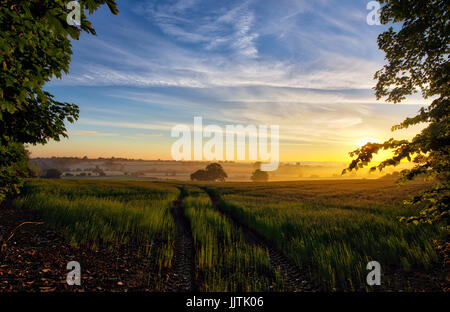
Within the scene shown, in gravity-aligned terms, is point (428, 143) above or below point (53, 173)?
below

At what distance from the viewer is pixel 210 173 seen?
385ft

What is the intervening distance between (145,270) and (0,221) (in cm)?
661

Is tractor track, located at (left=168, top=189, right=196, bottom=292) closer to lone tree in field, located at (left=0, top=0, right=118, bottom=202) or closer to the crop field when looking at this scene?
the crop field

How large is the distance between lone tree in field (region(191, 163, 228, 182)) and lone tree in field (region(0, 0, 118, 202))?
11092 cm

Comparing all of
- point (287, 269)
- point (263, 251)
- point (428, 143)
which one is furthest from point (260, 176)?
point (428, 143)

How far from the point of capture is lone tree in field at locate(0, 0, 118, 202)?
11.6ft

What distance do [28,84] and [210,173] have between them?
11390cm

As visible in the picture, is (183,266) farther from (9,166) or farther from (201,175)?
(201,175)

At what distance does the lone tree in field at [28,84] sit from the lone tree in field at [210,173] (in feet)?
364

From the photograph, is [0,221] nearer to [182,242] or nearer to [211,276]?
[182,242]

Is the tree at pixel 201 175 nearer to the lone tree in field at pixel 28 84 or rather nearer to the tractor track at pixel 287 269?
the tractor track at pixel 287 269

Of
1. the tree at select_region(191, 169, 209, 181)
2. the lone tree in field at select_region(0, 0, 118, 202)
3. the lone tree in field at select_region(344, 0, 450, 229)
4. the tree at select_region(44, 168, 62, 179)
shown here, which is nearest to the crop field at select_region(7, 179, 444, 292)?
the lone tree in field at select_region(344, 0, 450, 229)

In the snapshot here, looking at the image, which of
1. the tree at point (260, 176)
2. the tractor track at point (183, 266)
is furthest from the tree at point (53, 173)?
the tractor track at point (183, 266)
